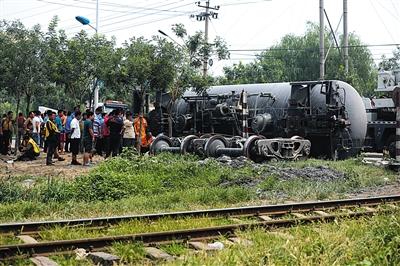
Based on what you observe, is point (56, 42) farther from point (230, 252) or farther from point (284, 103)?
point (230, 252)

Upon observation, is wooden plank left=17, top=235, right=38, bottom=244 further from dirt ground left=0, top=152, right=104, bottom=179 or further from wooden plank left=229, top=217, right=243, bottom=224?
dirt ground left=0, top=152, right=104, bottom=179

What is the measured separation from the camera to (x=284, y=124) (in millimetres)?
18469

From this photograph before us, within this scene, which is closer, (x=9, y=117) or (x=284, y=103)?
(x=284, y=103)

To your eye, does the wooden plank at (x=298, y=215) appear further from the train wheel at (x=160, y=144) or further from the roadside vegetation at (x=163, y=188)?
the train wheel at (x=160, y=144)

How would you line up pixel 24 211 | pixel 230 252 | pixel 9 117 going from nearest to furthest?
1. pixel 230 252
2. pixel 24 211
3. pixel 9 117

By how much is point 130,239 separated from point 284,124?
12513 millimetres

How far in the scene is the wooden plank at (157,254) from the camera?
19.8 feet

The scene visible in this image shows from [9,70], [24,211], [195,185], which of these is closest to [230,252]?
[24,211]

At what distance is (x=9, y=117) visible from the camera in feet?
67.1

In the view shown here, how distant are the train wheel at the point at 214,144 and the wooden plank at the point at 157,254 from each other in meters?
11.1

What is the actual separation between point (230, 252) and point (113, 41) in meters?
20.0

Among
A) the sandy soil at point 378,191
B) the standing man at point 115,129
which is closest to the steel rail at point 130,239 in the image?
the sandy soil at point 378,191

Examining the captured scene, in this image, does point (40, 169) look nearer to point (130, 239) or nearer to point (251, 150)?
point (251, 150)

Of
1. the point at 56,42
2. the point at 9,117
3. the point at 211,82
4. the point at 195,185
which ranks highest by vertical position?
the point at 56,42
